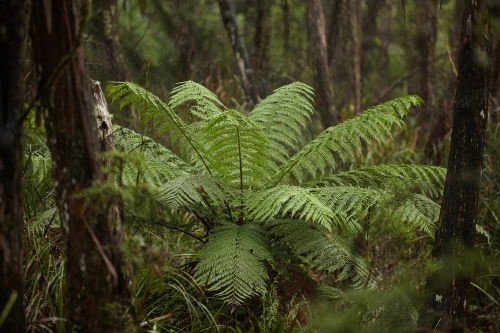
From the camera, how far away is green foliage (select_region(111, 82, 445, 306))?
357 cm

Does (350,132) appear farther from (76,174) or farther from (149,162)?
(76,174)

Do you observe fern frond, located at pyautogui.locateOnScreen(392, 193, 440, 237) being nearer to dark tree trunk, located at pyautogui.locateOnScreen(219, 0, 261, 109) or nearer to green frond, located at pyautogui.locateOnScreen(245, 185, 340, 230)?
green frond, located at pyautogui.locateOnScreen(245, 185, 340, 230)

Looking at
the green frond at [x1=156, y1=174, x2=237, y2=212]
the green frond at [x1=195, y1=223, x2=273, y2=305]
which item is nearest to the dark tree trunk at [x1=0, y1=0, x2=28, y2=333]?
the green frond at [x1=156, y1=174, x2=237, y2=212]

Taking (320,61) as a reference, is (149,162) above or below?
below

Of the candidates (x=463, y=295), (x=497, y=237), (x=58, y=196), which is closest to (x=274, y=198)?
(x=463, y=295)

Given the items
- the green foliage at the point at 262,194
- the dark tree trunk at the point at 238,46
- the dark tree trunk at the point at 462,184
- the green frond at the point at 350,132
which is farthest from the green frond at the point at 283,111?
the dark tree trunk at the point at 238,46

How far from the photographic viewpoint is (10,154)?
2.38 metres

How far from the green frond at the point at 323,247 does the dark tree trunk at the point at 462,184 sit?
448mm

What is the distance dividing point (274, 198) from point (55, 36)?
1.65m

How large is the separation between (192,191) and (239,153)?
2.33 feet

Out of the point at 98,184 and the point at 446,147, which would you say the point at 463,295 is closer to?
the point at 98,184

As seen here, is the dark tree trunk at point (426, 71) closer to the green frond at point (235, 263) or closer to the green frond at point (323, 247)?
the green frond at point (323, 247)

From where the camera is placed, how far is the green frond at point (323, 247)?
3.80 meters

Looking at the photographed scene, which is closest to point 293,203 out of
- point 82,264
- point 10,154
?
point 82,264
